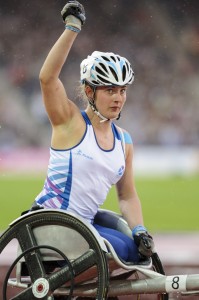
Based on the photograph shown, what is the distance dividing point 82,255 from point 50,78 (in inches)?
41.6

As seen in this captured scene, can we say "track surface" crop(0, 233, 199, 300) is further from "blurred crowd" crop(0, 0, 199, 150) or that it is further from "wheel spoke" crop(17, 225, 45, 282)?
"blurred crowd" crop(0, 0, 199, 150)

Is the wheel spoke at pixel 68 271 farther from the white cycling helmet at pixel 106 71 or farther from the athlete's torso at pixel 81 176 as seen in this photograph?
the white cycling helmet at pixel 106 71

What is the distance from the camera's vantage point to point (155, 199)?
18.5 metres

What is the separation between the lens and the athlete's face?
489 cm

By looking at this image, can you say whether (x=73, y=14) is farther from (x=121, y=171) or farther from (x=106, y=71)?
(x=121, y=171)

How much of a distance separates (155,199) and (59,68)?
1407 cm

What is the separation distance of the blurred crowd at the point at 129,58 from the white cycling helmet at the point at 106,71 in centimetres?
1897

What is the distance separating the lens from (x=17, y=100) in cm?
2544

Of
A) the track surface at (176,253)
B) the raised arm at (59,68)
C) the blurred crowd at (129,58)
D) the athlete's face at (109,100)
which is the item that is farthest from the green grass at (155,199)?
the raised arm at (59,68)

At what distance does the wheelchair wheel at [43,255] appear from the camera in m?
4.47

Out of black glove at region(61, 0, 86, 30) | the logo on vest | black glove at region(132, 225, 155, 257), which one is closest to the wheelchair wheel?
black glove at region(132, 225, 155, 257)

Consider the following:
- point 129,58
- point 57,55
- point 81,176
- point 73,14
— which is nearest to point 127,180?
point 81,176

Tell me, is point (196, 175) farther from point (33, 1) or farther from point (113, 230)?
point (113, 230)

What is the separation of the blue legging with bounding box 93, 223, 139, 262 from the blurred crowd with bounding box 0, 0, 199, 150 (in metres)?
19.2
